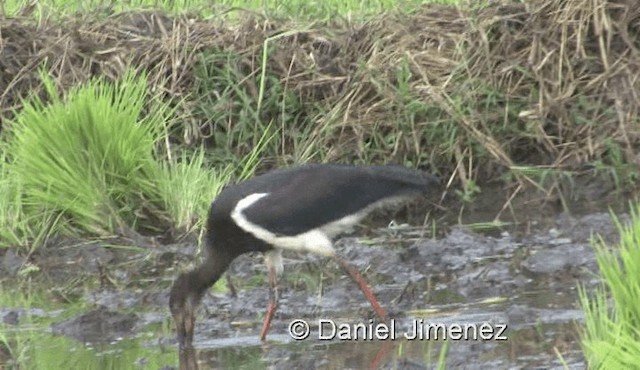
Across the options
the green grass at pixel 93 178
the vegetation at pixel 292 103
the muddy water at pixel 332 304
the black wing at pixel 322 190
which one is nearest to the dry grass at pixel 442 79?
the vegetation at pixel 292 103

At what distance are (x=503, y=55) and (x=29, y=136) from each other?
2723 mm

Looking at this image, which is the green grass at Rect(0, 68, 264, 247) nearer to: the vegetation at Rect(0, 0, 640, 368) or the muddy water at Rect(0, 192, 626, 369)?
the vegetation at Rect(0, 0, 640, 368)

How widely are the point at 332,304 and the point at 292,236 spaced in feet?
1.41

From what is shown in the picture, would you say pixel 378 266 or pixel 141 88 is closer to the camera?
pixel 378 266

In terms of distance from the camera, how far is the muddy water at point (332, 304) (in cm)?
686

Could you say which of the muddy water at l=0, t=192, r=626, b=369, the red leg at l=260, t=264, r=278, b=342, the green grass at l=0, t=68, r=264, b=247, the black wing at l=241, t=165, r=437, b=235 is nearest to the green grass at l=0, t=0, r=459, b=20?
the green grass at l=0, t=68, r=264, b=247

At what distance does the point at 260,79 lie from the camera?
10.1 m

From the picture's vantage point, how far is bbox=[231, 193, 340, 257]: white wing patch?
7.55m

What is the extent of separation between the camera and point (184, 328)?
289 inches

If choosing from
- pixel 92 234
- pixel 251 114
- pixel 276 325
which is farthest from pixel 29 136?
pixel 276 325

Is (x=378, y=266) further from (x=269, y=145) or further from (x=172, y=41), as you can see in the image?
(x=172, y=41)

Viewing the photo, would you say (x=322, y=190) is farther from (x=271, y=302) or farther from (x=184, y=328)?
(x=184, y=328)

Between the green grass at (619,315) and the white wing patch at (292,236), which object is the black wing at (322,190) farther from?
the green grass at (619,315)

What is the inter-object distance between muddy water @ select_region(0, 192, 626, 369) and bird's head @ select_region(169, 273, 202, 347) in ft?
0.30
